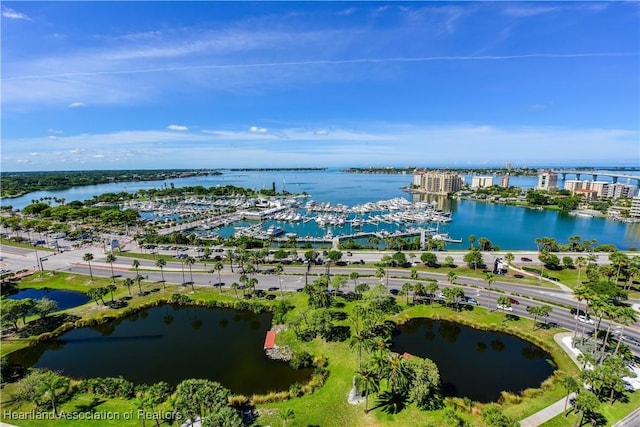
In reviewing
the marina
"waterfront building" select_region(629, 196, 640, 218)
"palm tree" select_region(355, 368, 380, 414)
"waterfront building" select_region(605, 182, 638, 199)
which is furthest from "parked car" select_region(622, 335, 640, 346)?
"waterfront building" select_region(605, 182, 638, 199)

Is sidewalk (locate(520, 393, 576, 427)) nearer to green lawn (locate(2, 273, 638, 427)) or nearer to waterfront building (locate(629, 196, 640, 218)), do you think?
green lawn (locate(2, 273, 638, 427))

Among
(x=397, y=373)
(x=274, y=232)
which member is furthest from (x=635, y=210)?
(x=397, y=373)

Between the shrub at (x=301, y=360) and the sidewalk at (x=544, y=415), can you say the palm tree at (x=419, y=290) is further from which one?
the sidewalk at (x=544, y=415)

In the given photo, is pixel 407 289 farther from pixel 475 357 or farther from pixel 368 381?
pixel 368 381

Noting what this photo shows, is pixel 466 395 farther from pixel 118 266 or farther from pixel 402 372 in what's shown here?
pixel 118 266

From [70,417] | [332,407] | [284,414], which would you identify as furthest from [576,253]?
[70,417]

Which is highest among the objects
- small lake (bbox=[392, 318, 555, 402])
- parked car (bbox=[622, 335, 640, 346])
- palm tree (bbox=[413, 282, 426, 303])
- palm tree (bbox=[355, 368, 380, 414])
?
palm tree (bbox=[355, 368, 380, 414])
